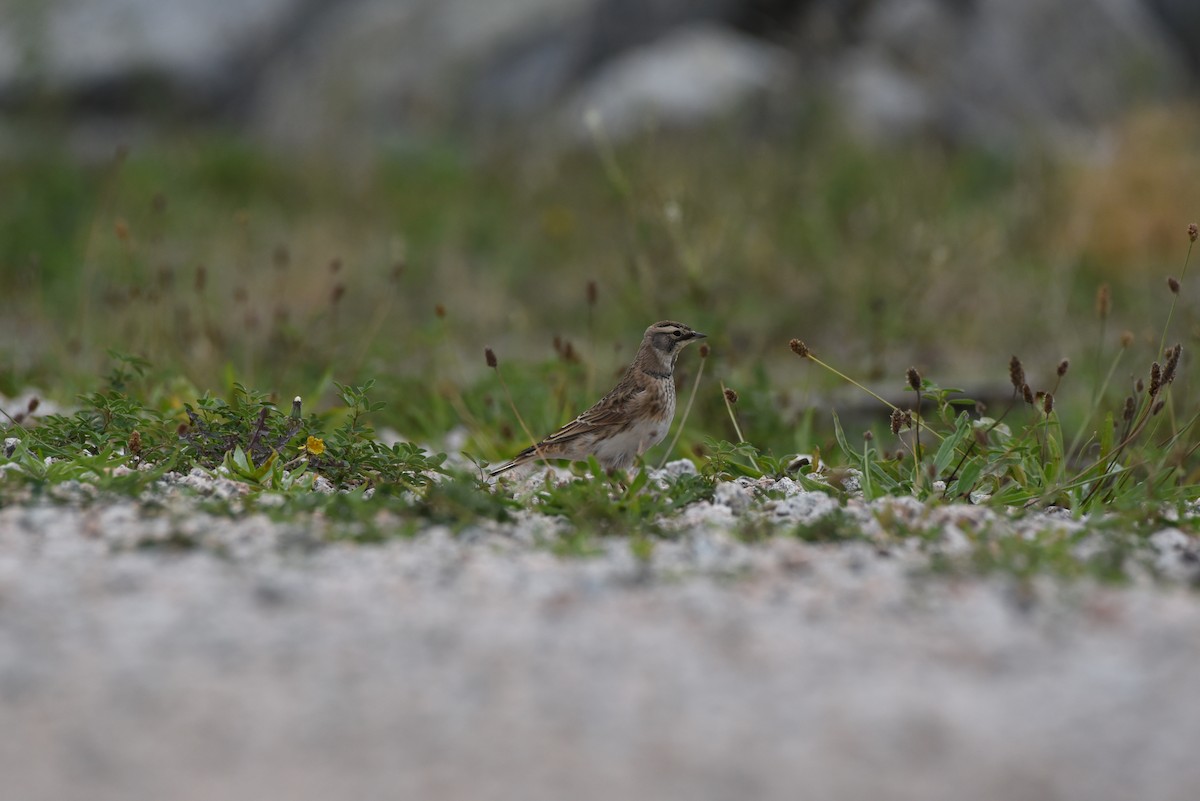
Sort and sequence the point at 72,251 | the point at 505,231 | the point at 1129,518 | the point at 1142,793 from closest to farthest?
1. the point at 1142,793
2. the point at 1129,518
3. the point at 72,251
4. the point at 505,231

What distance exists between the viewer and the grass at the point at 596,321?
422cm

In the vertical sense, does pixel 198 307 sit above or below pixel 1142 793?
below

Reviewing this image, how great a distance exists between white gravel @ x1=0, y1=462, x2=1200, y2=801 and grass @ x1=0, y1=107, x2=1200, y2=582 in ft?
1.16

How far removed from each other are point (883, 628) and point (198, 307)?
6.14m

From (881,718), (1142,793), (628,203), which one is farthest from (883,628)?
(628,203)

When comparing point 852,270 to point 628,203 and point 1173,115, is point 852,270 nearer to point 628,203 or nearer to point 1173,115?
point 628,203

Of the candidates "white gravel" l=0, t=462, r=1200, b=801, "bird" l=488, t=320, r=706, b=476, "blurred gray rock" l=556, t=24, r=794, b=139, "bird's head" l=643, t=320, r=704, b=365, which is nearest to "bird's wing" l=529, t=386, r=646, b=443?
"bird" l=488, t=320, r=706, b=476

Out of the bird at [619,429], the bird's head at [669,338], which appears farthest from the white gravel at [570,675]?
the bird's head at [669,338]

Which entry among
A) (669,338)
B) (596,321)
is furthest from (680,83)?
(669,338)

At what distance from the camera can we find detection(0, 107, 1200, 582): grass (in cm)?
422

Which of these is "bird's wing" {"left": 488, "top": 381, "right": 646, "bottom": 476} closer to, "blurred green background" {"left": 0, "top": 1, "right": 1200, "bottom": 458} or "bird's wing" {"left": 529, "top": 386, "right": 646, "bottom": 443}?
"bird's wing" {"left": 529, "top": 386, "right": 646, "bottom": 443}

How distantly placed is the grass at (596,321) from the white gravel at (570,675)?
1.16ft

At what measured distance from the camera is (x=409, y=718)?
245 centimetres

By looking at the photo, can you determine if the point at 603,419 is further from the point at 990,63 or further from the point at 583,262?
the point at 990,63
